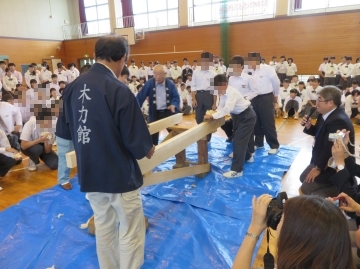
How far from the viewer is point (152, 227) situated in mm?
2326

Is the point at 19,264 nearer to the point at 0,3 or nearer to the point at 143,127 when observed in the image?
the point at 143,127

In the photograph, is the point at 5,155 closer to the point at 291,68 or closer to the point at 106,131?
the point at 106,131

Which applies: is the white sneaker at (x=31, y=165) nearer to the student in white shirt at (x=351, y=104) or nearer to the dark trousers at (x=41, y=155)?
the dark trousers at (x=41, y=155)

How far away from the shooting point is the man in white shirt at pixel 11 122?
4133mm

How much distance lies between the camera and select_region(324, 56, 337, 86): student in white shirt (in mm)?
8672

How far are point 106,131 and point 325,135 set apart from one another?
6.43ft

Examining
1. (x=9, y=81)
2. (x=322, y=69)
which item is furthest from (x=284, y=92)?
(x=9, y=81)

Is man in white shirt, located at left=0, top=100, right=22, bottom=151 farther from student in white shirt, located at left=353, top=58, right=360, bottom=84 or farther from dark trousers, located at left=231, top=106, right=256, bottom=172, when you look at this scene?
student in white shirt, located at left=353, top=58, right=360, bottom=84

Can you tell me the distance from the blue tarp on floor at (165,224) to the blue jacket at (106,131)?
77 centimetres

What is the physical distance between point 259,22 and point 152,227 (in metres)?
10.1

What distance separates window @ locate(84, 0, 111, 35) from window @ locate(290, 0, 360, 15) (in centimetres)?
885

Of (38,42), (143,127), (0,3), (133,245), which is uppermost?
(0,3)

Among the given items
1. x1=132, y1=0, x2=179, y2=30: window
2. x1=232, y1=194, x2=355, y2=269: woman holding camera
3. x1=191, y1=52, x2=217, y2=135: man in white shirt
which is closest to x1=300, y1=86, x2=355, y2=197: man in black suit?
x1=232, y1=194, x2=355, y2=269: woman holding camera

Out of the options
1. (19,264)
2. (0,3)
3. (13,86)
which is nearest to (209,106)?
(19,264)
